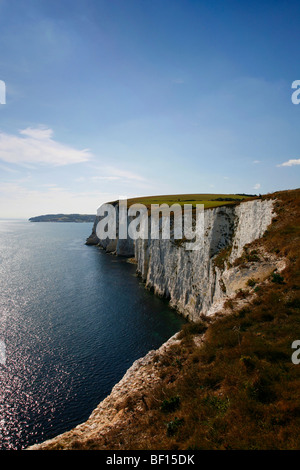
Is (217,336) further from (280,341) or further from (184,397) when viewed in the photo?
(184,397)

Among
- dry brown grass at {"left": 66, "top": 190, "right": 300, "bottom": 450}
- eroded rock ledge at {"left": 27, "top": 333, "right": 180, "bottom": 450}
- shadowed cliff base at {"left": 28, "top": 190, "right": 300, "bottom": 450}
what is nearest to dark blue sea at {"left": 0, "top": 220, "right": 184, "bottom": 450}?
eroded rock ledge at {"left": 27, "top": 333, "right": 180, "bottom": 450}

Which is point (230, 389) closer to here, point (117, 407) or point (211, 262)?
point (117, 407)

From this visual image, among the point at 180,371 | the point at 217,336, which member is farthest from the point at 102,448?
the point at 217,336

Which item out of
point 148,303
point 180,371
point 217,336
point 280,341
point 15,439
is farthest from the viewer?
point 148,303


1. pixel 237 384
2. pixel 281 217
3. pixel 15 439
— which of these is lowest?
pixel 15 439

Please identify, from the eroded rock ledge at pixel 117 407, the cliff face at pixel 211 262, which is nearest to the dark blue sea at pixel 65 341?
the cliff face at pixel 211 262

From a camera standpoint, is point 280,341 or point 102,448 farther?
point 280,341

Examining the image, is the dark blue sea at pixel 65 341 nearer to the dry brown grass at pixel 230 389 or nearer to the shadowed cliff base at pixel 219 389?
the shadowed cliff base at pixel 219 389

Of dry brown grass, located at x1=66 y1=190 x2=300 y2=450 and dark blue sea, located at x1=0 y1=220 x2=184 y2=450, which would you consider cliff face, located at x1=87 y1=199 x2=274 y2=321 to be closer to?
dark blue sea, located at x1=0 y1=220 x2=184 y2=450
